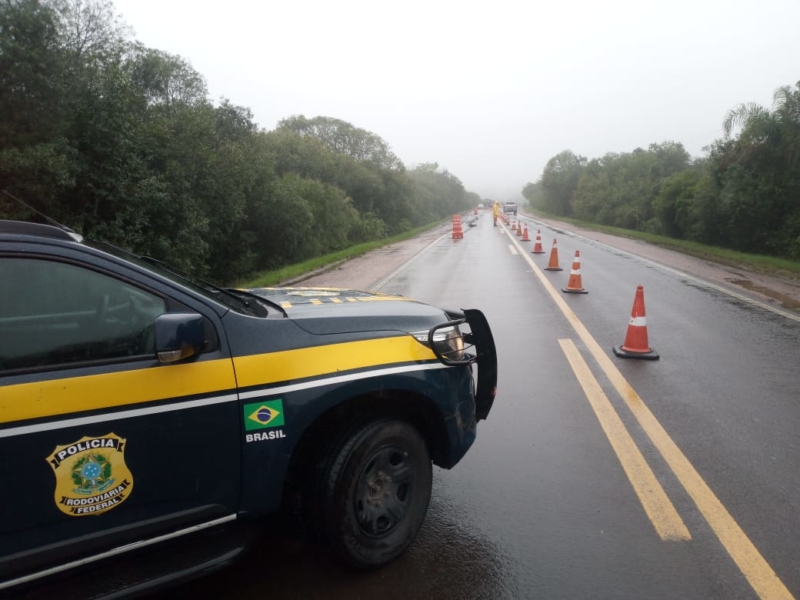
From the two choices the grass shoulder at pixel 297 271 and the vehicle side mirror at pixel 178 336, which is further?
the grass shoulder at pixel 297 271

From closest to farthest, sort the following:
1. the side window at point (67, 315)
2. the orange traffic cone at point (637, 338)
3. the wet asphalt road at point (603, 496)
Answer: the side window at point (67, 315) < the wet asphalt road at point (603, 496) < the orange traffic cone at point (637, 338)

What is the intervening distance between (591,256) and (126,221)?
46.4 feet

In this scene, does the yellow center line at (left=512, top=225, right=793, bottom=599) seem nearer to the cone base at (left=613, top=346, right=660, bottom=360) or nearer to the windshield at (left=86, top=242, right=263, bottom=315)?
the cone base at (left=613, top=346, right=660, bottom=360)

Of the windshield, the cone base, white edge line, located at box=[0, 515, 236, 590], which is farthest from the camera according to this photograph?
the cone base

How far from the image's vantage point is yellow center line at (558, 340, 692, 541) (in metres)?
3.43

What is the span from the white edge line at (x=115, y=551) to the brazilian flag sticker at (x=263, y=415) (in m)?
0.43

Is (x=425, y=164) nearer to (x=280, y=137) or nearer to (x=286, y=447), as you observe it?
(x=280, y=137)

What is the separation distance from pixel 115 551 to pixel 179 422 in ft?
1.80

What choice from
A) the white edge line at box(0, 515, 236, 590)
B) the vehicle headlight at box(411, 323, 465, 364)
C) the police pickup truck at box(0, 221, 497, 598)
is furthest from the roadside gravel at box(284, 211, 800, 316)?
the white edge line at box(0, 515, 236, 590)

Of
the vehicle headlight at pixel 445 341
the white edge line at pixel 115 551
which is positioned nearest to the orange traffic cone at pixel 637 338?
the vehicle headlight at pixel 445 341

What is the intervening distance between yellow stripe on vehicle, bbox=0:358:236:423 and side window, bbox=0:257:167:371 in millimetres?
113

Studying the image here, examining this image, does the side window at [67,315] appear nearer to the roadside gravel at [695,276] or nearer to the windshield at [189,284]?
the windshield at [189,284]

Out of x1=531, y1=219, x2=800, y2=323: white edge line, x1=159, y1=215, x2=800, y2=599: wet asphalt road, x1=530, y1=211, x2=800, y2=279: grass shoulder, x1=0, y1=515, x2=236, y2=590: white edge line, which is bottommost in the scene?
x1=159, y1=215, x2=800, y2=599: wet asphalt road

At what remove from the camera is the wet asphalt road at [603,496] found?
117 inches
